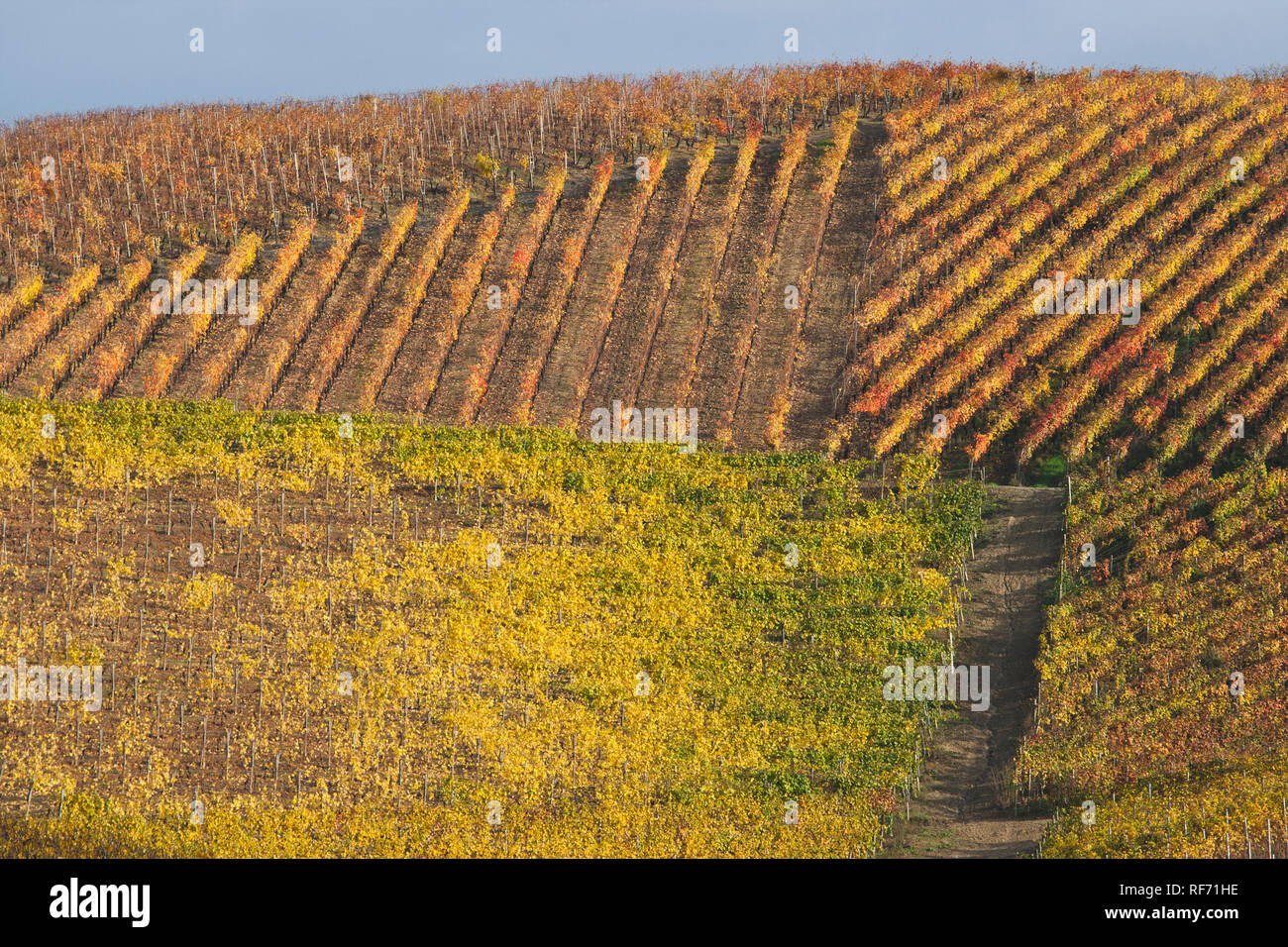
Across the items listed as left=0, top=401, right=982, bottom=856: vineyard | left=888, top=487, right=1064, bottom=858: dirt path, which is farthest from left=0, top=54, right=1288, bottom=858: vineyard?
left=888, top=487, right=1064, bottom=858: dirt path

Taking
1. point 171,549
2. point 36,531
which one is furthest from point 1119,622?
point 36,531

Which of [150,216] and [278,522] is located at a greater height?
[150,216]

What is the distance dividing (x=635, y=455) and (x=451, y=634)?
9.71 m

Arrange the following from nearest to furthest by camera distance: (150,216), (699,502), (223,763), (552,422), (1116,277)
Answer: (223,763), (699,502), (552,422), (1116,277), (150,216)

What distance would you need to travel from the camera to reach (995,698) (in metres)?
39.0

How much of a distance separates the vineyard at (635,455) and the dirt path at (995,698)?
1.50 ft

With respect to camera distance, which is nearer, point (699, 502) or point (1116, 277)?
point (699, 502)

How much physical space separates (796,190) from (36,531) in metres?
33.7

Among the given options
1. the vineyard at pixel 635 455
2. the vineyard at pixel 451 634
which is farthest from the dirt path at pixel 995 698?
the vineyard at pixel 451 634

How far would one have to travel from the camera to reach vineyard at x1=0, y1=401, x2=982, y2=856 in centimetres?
3509

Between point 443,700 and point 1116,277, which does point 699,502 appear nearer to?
point 443,700

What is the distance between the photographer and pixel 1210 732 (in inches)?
1473

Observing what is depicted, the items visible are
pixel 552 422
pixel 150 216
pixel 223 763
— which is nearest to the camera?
pixel 223 763

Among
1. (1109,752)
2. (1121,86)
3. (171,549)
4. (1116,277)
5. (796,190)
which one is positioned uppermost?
(1121,86)
